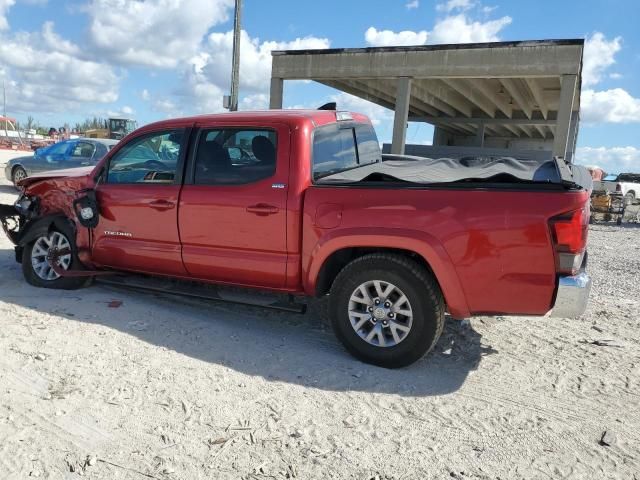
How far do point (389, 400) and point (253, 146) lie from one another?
2294 mm

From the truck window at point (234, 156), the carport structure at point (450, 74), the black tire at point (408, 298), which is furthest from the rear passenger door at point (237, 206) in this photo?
the carport structure at point (450, 74)

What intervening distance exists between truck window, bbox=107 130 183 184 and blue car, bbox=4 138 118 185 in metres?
8.21

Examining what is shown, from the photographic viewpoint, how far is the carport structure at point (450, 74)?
43.2 ft

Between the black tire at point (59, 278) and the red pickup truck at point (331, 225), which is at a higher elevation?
the red pickup truck at point (331, 225)

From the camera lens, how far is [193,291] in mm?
4859

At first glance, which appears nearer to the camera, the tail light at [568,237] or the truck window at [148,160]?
the tail light at [568,237]

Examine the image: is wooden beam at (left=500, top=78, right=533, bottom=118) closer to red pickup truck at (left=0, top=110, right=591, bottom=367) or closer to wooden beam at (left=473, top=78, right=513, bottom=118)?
wooden beam at (left=473, top=78, right=513, bottom=118)

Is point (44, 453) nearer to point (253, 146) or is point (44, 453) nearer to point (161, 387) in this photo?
point (161, 387)

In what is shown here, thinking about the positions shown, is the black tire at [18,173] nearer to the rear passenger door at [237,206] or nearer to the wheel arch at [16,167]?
the wheel arch at [16,167]

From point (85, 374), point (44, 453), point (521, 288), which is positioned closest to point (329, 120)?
point (521, 288)

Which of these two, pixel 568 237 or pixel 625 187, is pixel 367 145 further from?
pixel 625 187

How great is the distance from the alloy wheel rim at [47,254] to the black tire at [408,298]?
120 inches

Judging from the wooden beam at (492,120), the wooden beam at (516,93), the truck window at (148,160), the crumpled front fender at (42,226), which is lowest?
the crumpled front fender at (42,226)

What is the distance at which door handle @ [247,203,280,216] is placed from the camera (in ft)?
13.4
